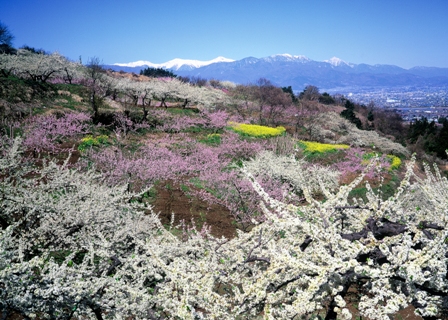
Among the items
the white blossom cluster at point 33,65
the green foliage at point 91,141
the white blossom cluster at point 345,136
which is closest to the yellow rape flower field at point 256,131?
the white blossom cluster at point 345,136

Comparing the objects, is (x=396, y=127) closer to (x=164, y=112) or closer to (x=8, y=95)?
(x=164, y=112)

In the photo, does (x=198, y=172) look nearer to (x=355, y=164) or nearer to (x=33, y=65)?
(x=355, y=164)

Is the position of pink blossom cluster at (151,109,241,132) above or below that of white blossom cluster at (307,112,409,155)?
above

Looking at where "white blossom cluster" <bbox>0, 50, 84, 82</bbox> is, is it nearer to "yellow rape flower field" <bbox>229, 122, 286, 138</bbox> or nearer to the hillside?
the hillside

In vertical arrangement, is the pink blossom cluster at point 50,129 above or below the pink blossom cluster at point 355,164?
above

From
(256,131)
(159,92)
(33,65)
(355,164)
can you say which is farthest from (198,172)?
(33,65)

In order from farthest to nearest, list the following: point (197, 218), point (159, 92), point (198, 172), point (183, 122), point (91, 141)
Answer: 1. point (159, 92)
2. point (183, 122)
3. point (91, 141)
4. point (198, 172)
5. point (197, 218)

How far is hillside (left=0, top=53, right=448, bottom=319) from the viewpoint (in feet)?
8.75

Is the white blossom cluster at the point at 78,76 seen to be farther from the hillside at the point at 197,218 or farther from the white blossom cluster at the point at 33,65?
the hillside at the point at 197,218

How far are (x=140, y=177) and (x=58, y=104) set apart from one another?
21247 millimetres

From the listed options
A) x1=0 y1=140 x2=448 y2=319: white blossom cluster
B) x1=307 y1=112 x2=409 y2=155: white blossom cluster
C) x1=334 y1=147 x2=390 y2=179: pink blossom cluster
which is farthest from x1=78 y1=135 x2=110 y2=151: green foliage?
x1=307 y1=112 x2=409 y2=155: white blossom cluster

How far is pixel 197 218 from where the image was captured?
1268 centimetres

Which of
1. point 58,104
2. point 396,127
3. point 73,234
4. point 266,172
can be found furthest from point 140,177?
point 396,127

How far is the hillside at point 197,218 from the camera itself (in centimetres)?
267
